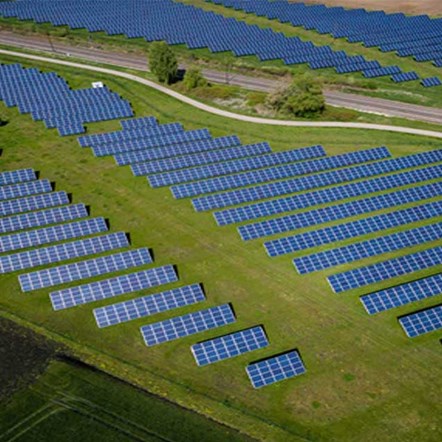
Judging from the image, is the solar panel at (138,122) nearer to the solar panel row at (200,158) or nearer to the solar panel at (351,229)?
the solar panel row at (200,158)

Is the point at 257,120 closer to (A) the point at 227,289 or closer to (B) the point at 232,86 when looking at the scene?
(B) the point at 232,86

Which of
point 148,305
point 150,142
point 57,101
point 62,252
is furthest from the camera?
point 57,101

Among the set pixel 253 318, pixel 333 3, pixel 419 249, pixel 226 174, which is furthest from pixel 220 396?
pixel 333 3

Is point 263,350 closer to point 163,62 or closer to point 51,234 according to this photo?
point 51,234

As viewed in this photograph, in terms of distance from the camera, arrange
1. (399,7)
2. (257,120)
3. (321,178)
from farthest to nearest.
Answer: (399,7), (257,120), (321,178)

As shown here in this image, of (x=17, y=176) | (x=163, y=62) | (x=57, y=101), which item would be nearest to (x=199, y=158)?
(x=17, y=176)

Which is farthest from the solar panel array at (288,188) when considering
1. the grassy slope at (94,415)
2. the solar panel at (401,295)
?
the grassy slope at (94,415)
